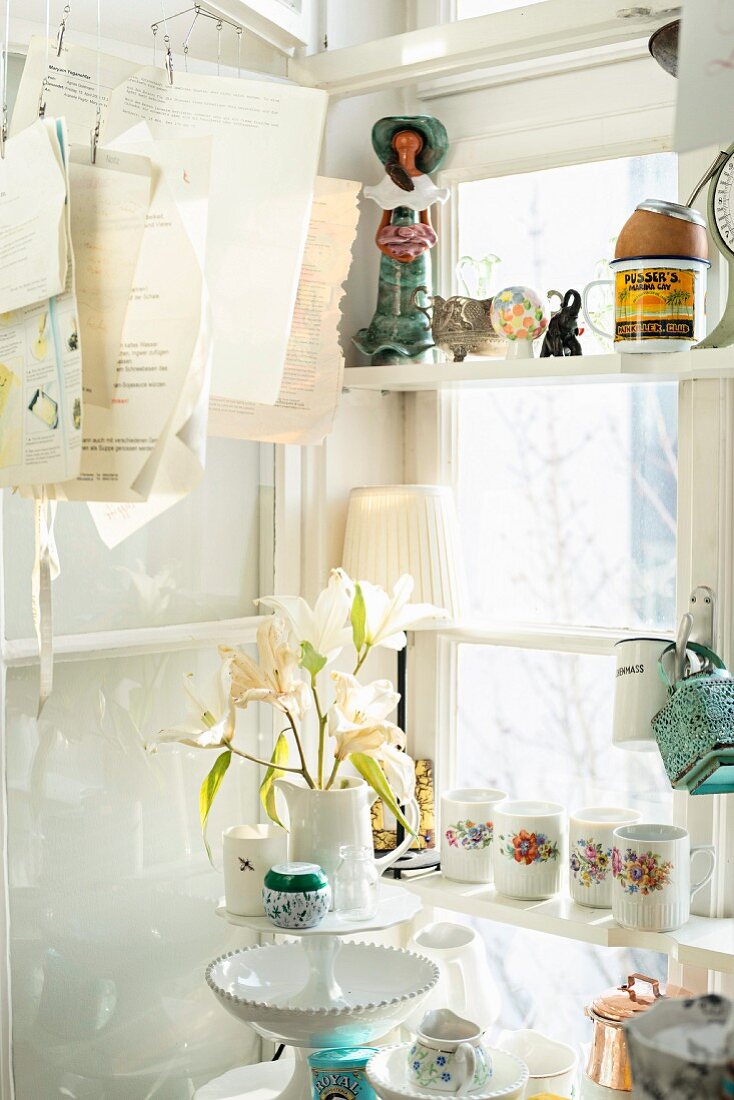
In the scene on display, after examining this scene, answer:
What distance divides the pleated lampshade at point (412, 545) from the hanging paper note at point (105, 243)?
0.66 metres

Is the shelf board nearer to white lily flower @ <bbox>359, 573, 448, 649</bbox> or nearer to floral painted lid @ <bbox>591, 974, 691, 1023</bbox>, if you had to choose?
white lily flower @ <bbox>359, 573, 448, 649</bbox>

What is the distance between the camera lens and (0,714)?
46.9 inches

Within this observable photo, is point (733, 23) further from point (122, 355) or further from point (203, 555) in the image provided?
point (203, 555)

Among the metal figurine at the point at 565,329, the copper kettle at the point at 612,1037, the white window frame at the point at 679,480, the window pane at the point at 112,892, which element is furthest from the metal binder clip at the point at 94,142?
the copper kettle at the point at 612,1037

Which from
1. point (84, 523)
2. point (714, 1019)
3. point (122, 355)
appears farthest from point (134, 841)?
point (714, 1019)

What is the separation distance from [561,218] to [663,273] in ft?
1.23

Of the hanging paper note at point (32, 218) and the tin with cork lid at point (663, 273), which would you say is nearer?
the hanging paper note at point (32, 218)

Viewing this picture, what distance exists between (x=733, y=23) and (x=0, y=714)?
954 millimetres

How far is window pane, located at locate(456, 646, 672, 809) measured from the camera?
1.55 meters

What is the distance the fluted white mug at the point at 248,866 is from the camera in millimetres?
1312

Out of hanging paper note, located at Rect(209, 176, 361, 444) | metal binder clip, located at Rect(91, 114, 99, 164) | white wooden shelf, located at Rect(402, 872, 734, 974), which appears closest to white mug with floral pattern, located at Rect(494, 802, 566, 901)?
white wooden shelf, located at Rect(402, 872, 734, 974)

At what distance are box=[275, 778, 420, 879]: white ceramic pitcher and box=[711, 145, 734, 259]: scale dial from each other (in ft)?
2.47

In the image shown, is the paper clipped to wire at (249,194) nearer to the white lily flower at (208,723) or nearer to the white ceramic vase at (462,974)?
the white lily flower at (208,723)

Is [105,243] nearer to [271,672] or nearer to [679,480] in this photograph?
[271,672]
